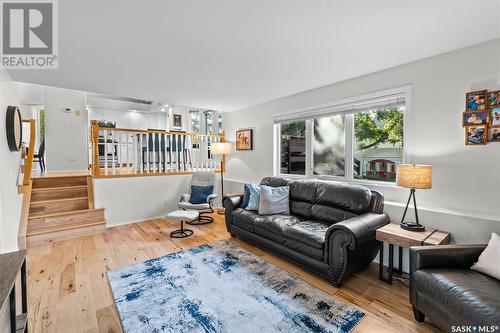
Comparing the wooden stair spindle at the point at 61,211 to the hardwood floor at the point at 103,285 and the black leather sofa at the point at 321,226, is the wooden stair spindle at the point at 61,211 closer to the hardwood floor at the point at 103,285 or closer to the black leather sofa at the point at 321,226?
the hardwood floor at the point at 103,285

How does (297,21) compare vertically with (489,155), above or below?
above

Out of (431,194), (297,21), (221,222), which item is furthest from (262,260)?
(297,21)

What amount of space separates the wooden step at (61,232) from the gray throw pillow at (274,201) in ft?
9.48

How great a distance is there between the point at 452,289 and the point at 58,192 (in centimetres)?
558

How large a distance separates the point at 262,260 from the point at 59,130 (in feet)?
20.5

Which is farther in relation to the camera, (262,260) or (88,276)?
(262,260)

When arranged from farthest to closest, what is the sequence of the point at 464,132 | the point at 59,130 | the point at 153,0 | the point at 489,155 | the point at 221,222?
the point at 59,130 → the point at 221,222 → the point at 464,132 → the point at 489,155 → the point at 153,0

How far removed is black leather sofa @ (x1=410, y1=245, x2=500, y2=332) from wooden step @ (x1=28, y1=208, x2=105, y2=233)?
15.0 feet

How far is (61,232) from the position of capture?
3.57 metres

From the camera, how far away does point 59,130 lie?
227 inches

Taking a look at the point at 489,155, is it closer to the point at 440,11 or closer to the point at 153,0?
the point at 440,11

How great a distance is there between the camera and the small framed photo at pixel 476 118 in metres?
2.11

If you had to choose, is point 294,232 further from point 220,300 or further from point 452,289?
point 452,289

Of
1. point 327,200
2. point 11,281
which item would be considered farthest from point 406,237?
point 11,281
